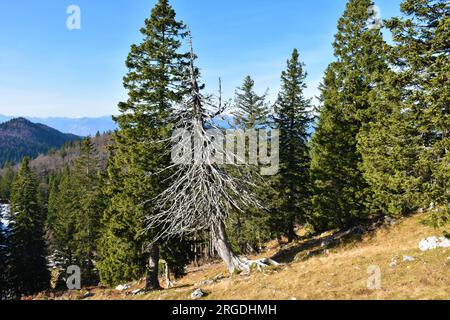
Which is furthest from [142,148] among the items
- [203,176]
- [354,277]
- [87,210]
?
[87,210]

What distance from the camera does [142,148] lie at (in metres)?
17.4

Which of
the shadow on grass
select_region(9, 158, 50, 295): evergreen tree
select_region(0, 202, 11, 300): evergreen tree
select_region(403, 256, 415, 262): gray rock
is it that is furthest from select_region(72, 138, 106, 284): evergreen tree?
select_region(403, 256, 415, 262): gray rock

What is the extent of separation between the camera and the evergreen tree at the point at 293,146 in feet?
90.3

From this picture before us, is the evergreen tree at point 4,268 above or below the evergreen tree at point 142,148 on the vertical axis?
below

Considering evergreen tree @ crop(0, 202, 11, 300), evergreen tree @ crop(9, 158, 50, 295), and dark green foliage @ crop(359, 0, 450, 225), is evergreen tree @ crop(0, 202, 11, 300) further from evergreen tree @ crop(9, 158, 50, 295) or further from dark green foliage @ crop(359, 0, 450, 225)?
dark green foliage @ crop(359, 0, 450, 225)

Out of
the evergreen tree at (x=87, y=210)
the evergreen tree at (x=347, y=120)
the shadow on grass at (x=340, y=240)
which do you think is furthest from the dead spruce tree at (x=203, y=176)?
the evergreen tree at (x=87, y=210)

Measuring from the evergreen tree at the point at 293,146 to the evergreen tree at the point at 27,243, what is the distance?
98.6ft

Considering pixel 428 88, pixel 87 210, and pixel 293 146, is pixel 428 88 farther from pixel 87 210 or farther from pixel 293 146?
pixel 87 210

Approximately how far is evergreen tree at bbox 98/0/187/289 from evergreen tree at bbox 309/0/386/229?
39.2 feet

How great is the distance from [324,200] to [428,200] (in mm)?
10767

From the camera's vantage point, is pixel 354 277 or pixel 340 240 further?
pixel 340 240

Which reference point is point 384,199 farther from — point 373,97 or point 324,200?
point 373,97

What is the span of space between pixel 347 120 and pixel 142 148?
15.4 meters

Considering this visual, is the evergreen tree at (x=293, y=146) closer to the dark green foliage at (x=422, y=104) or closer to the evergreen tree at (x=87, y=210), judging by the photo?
the dark green foliage at (x=422, y=104)
